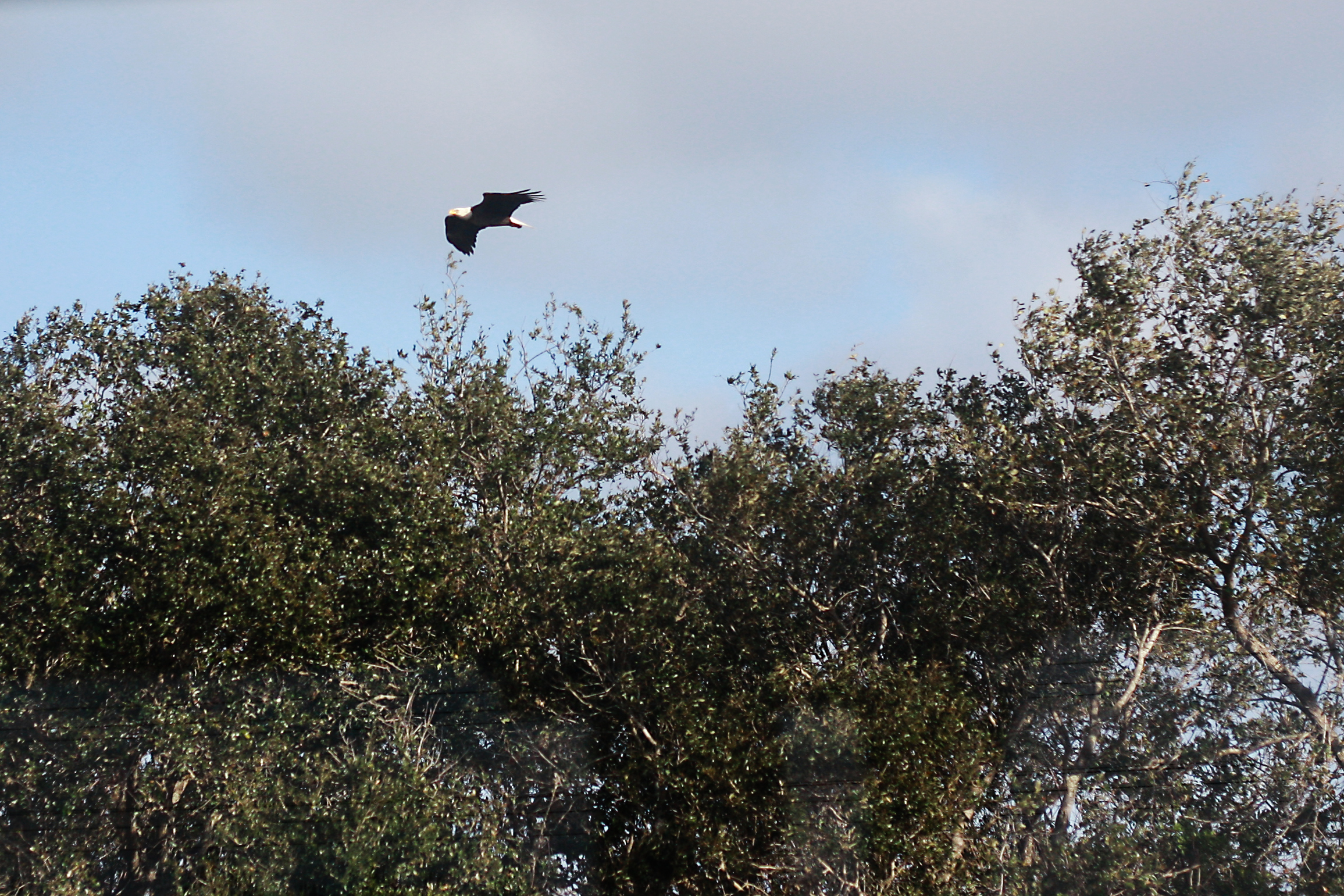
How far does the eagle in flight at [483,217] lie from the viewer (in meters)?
15.6

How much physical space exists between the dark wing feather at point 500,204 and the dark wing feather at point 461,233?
456 mm

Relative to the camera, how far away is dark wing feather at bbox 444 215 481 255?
16.6 meters

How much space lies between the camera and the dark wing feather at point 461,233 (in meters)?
16.6

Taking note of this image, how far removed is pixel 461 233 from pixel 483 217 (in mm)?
850

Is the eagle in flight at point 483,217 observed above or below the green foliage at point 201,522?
above

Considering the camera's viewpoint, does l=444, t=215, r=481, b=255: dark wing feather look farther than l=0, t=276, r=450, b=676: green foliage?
Yes

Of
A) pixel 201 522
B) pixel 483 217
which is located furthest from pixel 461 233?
pixel 201 522

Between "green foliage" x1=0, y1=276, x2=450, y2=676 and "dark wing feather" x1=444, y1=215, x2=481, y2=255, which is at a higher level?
"dark wing feather" x1=444, y1=215, x2=481, y2=255

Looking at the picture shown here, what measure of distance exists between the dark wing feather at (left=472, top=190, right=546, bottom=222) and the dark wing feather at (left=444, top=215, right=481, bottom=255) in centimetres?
46

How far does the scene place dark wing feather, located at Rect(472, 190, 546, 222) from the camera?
1548cm

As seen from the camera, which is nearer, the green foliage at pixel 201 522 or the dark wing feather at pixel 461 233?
the green foliage at pixel 201 522

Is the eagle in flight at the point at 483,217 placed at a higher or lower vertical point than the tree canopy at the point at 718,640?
higher

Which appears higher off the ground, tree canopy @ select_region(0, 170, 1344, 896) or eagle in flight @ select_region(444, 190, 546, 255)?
eagle in flight @ select_region(444, 190, 546, 255)

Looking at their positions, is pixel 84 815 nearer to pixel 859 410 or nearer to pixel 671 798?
pixel 671 798
